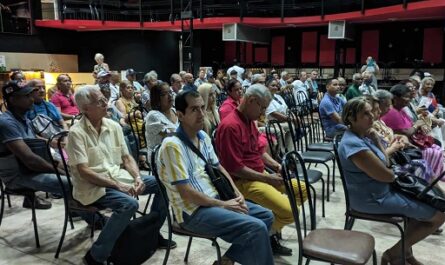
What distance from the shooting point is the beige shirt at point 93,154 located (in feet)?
7.38

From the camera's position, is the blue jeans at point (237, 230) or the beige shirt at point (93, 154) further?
the beige shirt at point (93, 154)

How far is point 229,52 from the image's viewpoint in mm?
16875

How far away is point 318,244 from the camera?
186cm

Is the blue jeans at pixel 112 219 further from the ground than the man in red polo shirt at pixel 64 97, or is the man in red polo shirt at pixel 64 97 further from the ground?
the man in red polo shirt at pixel 64 97

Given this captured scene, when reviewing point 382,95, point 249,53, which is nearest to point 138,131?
point 382,95

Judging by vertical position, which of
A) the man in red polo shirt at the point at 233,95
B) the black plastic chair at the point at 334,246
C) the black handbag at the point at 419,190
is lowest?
the black plastic chair at the point at 334,246

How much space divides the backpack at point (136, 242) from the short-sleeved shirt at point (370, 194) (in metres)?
1.22

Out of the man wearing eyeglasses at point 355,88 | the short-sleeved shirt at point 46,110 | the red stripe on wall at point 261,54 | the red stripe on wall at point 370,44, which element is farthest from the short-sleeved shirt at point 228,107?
the red stripe on wall at point 261,54

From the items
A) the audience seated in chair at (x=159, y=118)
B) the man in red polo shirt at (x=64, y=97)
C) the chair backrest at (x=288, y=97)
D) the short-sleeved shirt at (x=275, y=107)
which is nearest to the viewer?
the audience seated in chair at (x=159, y=118)

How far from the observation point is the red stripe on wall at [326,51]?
558 inches

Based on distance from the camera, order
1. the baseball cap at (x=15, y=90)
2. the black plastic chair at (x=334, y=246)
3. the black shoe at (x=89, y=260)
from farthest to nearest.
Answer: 1. the baseball cap at (x=15, y=90)
2. the black shoe at (x=89, y=260)
3. the black plastic chair at (x=334, y=246)

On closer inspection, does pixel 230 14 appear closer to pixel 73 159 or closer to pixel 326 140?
pixel 326 140

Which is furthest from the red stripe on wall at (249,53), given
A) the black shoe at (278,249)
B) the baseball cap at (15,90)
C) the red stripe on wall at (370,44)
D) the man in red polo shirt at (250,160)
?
the black shoe at (278,249)

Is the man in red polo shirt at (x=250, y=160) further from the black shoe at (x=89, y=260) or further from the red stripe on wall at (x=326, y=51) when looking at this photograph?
the red stripe on wall at (x=326, y=51)
